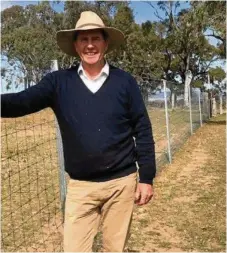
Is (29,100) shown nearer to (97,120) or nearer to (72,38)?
(97,120)

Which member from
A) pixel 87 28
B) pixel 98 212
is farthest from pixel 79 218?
pixel 87 28

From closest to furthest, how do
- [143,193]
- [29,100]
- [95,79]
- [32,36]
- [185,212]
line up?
[29,100] < [95,79] < [143,193] < [185,212] < [32,36]

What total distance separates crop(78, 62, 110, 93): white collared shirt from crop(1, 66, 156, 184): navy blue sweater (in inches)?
1.1

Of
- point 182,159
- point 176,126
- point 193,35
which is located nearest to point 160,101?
point 182,159

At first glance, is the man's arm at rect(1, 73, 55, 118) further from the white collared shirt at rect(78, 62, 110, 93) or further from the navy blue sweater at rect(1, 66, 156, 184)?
the white collared shirt at rect(78, 62, 110, 93)

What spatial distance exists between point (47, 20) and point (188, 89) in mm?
30598

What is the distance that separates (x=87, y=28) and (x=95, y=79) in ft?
1.09

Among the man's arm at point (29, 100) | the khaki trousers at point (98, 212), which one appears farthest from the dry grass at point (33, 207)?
the khaki trousers at point (98, 212)

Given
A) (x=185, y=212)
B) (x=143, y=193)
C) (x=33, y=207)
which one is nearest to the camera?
(x=143, y=193)

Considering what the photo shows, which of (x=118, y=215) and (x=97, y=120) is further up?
(x=97, y=120)

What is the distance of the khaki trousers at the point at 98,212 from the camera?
301cm

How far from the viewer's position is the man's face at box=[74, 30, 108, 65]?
2974 millimetres

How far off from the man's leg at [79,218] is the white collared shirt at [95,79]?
62 cm

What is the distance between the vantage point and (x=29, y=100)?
2.85 m
